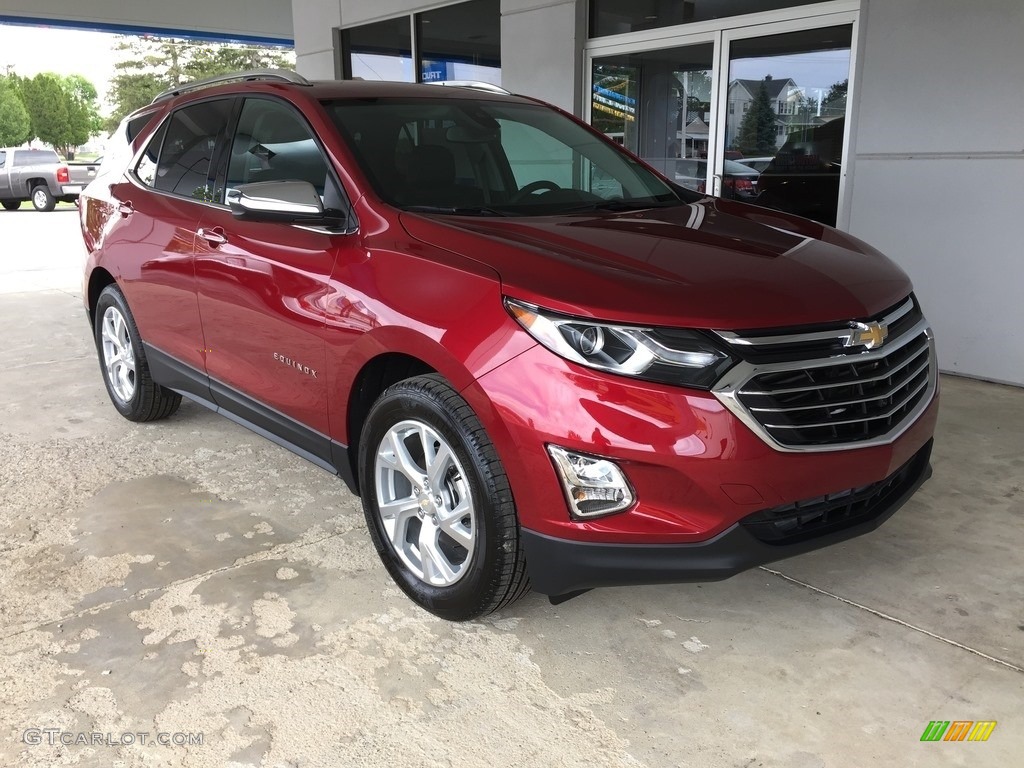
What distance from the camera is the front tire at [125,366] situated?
4.40 m

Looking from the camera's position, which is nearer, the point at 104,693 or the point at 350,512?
the point at 104,693

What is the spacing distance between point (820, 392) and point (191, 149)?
2.98 metres

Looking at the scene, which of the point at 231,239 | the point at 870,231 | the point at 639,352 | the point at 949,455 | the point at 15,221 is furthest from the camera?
the point at 15,221

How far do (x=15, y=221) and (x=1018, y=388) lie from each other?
19875mm

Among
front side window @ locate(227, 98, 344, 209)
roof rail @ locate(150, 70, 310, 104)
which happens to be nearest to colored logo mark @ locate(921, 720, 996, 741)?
front side window @ locate(227, 98, 344, 209)

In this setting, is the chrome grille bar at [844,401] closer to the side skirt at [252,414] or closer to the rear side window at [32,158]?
the side skirt at [252,414]

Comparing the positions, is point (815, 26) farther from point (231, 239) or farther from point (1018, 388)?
point (231, 239)

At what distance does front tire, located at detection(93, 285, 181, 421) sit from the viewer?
173 inches

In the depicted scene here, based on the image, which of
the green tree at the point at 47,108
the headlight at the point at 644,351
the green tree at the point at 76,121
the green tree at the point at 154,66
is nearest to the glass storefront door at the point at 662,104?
the headlight at the point at 644,351

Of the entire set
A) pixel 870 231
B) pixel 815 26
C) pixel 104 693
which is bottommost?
pixel 104 693

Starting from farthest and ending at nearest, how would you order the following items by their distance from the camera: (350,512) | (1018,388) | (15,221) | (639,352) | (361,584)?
(15,221), (1018,388), (350,512), (361,584), (639,352)

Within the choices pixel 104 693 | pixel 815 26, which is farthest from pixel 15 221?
pixel 104 693

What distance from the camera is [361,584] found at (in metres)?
2.97

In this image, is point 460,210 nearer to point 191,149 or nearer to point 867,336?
point 867,336
